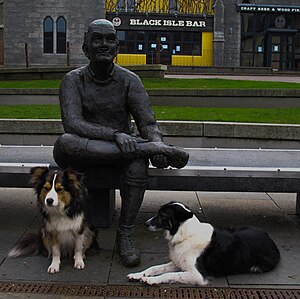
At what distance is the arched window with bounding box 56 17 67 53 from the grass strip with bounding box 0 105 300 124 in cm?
2642

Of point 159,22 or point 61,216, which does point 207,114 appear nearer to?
point 61,216

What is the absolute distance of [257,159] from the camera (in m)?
6.45

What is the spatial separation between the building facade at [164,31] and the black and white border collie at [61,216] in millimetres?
34317

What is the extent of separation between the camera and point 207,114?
13180 mm

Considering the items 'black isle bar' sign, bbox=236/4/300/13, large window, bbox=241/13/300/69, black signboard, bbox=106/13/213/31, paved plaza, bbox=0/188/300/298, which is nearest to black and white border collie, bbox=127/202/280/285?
paved plaza, bbox=0/188/300/298

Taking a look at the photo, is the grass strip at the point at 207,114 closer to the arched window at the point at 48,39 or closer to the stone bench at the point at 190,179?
the stone bench at the point at 190,179

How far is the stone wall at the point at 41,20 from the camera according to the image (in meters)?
39.5

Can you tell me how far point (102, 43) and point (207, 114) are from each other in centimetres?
834

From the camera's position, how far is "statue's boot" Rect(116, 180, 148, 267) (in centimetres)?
488

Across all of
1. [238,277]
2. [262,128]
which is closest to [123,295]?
[238,277]

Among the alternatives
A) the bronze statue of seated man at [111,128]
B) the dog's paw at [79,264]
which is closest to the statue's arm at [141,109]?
the bronze statue of seated man at [111,128]

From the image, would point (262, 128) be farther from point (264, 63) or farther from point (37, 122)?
point (264, 63)

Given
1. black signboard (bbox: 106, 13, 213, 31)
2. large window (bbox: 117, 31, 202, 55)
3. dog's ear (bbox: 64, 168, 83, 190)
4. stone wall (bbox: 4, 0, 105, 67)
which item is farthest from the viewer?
large window (bbox: 117, 31, 202, 55)

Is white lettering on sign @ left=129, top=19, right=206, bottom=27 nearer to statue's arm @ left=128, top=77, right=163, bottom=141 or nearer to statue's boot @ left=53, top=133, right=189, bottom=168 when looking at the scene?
statue's arm @ left=128, top=77, right=163, bottom=141
